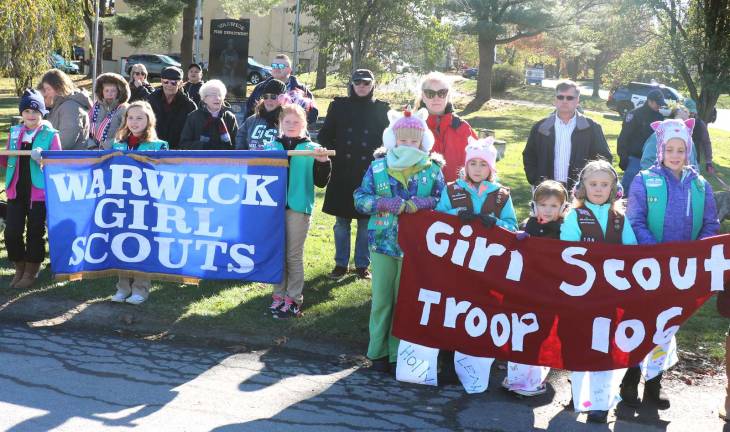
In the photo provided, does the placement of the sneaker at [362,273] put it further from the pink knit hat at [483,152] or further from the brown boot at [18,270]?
the brown boot at [18,270]

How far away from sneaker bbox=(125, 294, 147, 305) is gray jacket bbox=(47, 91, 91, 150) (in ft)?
5.77

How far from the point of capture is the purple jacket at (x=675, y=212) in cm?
516

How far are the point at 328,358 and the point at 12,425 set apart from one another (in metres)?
2.16

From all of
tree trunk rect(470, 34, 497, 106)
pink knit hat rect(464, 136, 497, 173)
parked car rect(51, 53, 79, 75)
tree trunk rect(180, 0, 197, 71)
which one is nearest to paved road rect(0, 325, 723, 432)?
pink knit hat rect(464, 136, 497, 173)

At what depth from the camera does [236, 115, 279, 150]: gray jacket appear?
23.6 feet

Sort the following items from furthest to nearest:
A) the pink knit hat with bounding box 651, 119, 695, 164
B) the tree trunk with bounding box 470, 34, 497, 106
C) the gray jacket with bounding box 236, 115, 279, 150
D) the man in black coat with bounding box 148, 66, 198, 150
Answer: the tree trunk with bounding box 470, 34, 497, 106
the man in black coat with bounding box 148, 66, 198, 150
the gray jacket with bounding box 236, 115, 279, 150
the pink knit hat with bounding box 651, 119, 695, 164

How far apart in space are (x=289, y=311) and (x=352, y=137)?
1.80 metres

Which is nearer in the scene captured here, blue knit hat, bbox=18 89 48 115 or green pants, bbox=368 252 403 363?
green pants, bbox=368 252 403 363

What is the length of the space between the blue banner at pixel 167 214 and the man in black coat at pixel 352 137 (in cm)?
123

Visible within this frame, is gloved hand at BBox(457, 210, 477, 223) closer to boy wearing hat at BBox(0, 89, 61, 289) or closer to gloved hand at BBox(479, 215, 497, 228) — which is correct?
gloved hand at BBox(479, 215, 497, 228)

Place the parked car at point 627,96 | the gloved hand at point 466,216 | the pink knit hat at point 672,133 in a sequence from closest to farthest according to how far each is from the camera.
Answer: the pink knit hat at point 672,133 < the gloved hand at point 466,216 < the parked car at point 627,96

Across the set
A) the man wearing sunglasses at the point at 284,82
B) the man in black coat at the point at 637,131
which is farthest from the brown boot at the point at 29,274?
the man in black coat at the point at 637,131

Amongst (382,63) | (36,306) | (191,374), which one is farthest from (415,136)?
(382,63)

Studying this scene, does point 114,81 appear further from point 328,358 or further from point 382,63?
Answer: point 382,63
